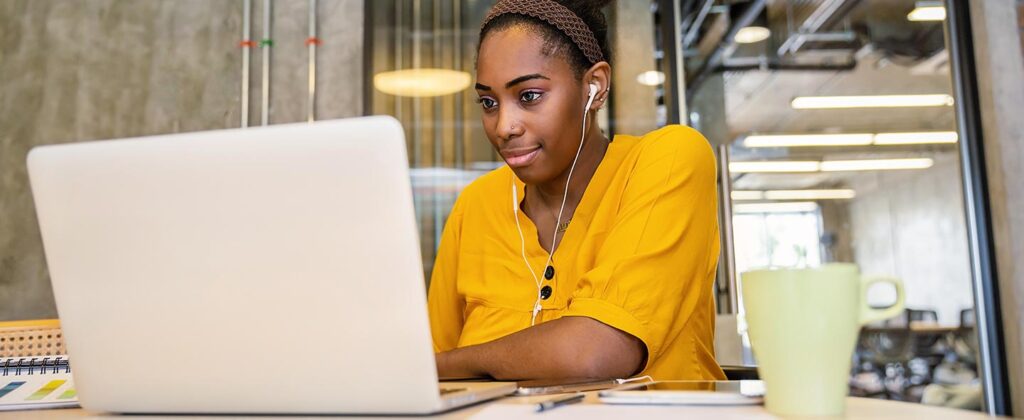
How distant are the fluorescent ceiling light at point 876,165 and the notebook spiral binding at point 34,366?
4973mm

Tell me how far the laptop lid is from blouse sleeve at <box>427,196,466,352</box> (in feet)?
2.95

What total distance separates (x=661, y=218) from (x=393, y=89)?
2.42 meters

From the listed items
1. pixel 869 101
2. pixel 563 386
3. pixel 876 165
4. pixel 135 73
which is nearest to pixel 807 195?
pixel 876 165

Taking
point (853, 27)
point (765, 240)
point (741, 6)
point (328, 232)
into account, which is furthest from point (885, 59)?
point (328, 232)

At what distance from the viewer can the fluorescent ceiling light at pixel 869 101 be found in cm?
494

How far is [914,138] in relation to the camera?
5180mm

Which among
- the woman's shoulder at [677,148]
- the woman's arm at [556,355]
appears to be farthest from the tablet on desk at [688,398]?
the woman's shoulder at [677,148]

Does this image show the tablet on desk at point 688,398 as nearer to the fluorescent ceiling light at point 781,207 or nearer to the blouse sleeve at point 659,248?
the blouse sleeve at point 659,248

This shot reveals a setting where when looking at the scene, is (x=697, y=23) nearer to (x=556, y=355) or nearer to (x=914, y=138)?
(x=914, y=138)

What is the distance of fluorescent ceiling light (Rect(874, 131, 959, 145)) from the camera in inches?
191

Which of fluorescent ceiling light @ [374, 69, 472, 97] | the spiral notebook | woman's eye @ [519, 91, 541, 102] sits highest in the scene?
fluorescent ceiling light @ [374, 69, 472, 97]

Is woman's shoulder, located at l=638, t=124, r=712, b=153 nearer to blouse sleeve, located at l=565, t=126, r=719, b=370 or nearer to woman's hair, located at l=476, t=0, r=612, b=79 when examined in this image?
blouse sleeve, located at l=565, t=126, r=719, b=370

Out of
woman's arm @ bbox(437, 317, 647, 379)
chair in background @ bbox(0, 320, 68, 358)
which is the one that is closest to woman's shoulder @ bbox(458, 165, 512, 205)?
woman's arm @ bbox(437, 317, 647, 379)

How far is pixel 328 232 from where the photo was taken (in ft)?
1.93
